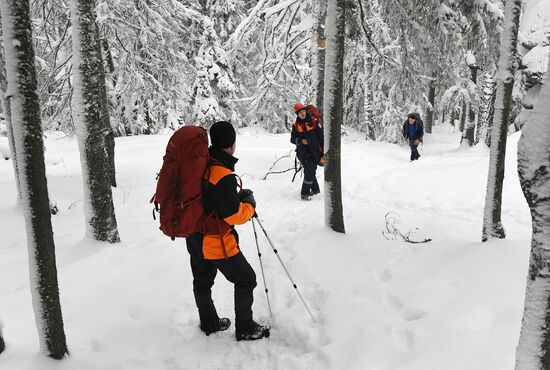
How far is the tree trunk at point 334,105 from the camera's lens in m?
5.56

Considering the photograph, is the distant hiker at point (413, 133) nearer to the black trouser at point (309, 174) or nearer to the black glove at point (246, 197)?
the black trouser at point (309, 174)

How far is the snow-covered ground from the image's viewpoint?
145 inches

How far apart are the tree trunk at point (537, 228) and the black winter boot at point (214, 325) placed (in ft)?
10.2

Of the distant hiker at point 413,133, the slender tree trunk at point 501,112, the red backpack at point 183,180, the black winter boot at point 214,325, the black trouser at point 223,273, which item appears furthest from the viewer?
the distant hiker at point 413,133

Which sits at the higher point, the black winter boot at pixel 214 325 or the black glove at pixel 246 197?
the black glove at pixel 246 197

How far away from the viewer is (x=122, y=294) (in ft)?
15.6

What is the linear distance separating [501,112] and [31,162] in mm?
5017

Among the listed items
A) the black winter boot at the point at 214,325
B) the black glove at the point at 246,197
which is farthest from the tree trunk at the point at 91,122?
the black glove at the point at 246,197

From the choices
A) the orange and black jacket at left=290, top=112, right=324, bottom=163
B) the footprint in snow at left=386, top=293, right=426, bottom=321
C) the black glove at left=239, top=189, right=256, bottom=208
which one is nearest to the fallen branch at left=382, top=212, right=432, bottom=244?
the footprint in snow at left=386, top=293, right=426, bottom=321

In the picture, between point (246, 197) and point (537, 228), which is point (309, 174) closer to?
point (246, 197)

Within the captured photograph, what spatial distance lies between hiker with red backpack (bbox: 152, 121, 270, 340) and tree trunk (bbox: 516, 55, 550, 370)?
2.45m

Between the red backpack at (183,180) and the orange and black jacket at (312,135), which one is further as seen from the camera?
the orange and black jacket at (312,135)

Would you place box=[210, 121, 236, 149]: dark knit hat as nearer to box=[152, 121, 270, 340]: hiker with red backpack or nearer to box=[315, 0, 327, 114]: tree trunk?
box=[152, 121, 270, 340]: hiker with red backpack

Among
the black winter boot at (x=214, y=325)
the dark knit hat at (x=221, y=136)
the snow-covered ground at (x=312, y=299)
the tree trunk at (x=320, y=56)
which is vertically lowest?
the black winter boot at (x=214, y=325)
